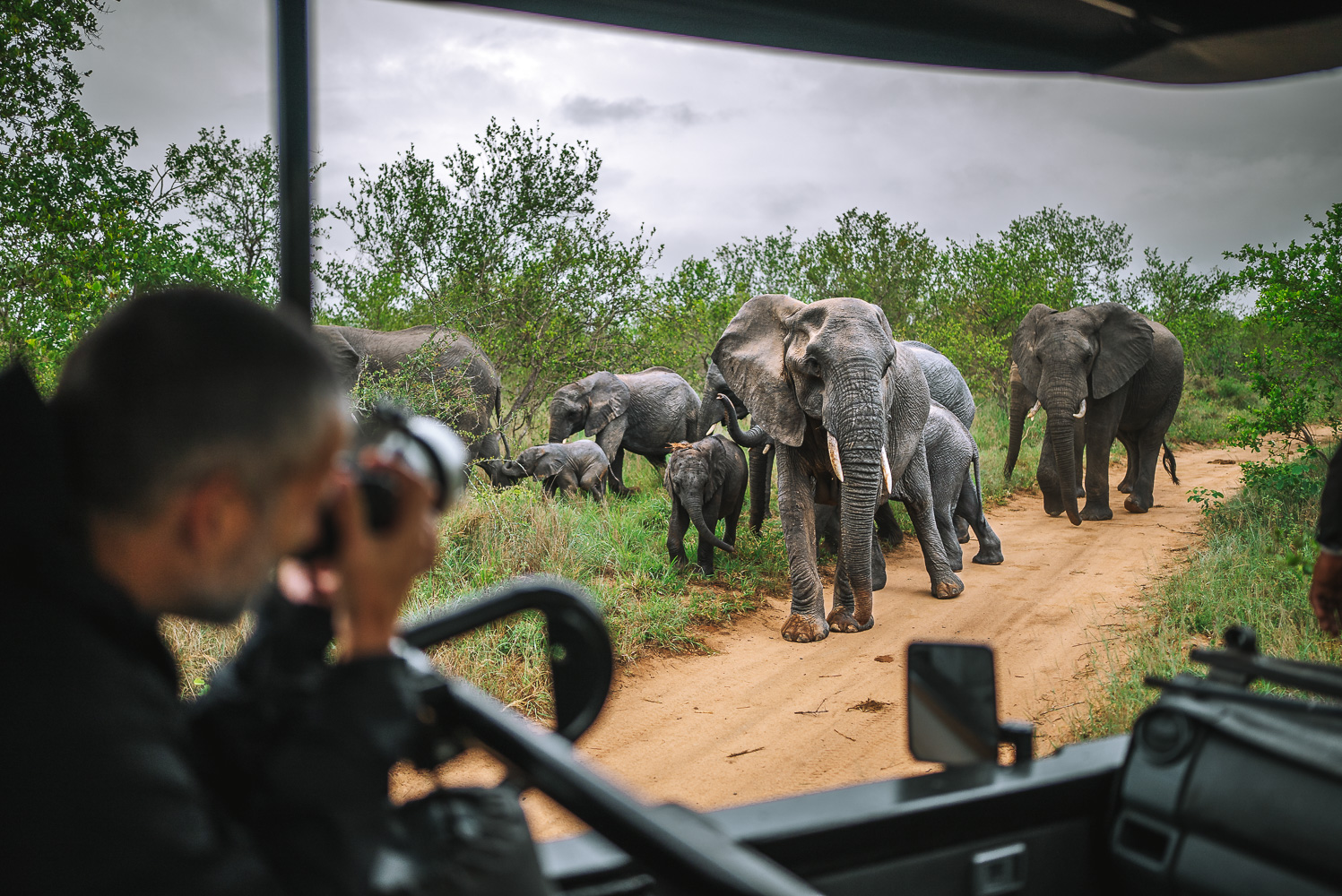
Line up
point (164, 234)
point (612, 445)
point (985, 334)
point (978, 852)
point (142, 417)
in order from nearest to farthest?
point (142, 417), point (978, 852), point (164, 234), point (612, 445), point (985, 334)

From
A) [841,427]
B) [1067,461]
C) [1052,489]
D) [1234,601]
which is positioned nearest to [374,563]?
[841,427]

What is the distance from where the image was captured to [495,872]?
2.61 ft

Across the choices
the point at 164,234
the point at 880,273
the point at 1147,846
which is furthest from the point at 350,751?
the point at 880,273

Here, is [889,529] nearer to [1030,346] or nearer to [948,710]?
[1030,346]

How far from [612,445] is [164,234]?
6.69 meters

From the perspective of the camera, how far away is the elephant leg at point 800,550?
5.98m

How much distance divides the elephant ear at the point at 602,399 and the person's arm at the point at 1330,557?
9343 millimetres

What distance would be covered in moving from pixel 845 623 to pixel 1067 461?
15.9 feet

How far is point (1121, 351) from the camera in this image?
1101 centimetres

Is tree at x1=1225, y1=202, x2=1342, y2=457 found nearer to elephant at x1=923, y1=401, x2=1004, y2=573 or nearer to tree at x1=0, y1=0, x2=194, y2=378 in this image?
elephant at x1=923, y1=401, x2=1004, y2=573

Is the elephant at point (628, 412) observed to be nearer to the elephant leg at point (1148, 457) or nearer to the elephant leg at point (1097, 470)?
the elephant leg at point (1097, 470)

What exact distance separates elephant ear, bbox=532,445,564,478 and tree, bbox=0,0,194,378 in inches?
180

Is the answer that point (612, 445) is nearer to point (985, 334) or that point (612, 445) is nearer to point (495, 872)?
point (985, 334)

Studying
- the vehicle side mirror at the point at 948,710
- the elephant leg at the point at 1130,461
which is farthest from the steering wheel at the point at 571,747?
the elephant leg at the point at 1130,461
